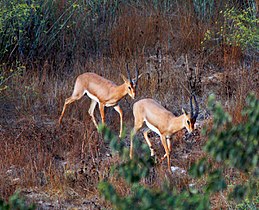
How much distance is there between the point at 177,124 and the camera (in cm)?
770

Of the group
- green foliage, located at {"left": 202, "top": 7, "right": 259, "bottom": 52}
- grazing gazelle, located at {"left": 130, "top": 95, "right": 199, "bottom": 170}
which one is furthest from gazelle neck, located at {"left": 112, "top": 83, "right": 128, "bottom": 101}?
green foliage, located at {"left": 202, "top": 7, "right": 259, "bottom": 52}

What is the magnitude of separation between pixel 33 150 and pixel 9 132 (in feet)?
2.12

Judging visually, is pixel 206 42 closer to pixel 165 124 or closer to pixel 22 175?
pixel 165 124

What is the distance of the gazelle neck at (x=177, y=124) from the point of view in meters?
7.65

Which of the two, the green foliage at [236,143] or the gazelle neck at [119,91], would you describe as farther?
the gazelle neck at [119,91]

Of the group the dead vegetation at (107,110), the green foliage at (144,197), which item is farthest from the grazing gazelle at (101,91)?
the green foliage at (144,197)

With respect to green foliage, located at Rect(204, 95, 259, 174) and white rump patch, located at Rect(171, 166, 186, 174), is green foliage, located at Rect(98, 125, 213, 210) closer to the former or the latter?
green foliage, located at Rect(204, 95, 259, 174)

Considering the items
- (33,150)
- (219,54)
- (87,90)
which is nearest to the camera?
(33,150)

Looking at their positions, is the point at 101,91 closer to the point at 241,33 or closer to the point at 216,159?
the point at 241,33

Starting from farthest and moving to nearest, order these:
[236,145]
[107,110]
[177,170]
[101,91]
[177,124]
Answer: [107,110], [101,91], [177,170], [177,124], [236,145]

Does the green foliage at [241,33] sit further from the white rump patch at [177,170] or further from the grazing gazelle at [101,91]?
the white rump patch at [177,170]

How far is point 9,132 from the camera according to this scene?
27.8 feet

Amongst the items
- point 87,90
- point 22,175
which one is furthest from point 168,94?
point 22,175

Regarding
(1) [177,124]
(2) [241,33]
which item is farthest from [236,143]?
(2) [241,33]
